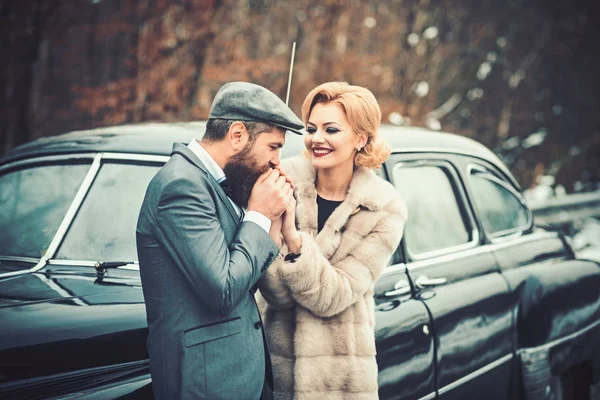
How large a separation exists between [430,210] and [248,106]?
2056 mm

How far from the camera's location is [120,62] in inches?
412

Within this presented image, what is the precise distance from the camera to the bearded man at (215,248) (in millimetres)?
2068

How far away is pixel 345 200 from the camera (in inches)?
113

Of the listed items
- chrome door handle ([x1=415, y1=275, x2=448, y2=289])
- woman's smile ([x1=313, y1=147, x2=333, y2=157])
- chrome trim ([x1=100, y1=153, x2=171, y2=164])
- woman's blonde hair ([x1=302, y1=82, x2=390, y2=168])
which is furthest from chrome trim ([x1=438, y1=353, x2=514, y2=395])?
chrome trim ([x1=100, y1=153, x2=171, y2=164])

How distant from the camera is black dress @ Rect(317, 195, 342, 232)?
2.94 metres

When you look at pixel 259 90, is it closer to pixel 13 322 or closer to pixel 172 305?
pixel 172 305

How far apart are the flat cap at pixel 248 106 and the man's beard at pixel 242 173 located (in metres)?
0.11

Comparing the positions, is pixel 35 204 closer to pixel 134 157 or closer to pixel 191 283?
pixel 134 157

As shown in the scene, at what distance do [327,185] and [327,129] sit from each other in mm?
276

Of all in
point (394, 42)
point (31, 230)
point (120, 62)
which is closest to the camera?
point (31, 230)

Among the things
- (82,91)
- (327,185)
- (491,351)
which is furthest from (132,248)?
(82,91)

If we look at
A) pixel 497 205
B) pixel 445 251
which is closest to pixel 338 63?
pixel 497 205

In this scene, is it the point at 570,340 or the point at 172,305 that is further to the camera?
the point at 570,340

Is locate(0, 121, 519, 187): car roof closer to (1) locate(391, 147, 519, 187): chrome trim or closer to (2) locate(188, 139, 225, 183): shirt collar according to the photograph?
(1) locate(391, 147, 519, 187): chrome trim
